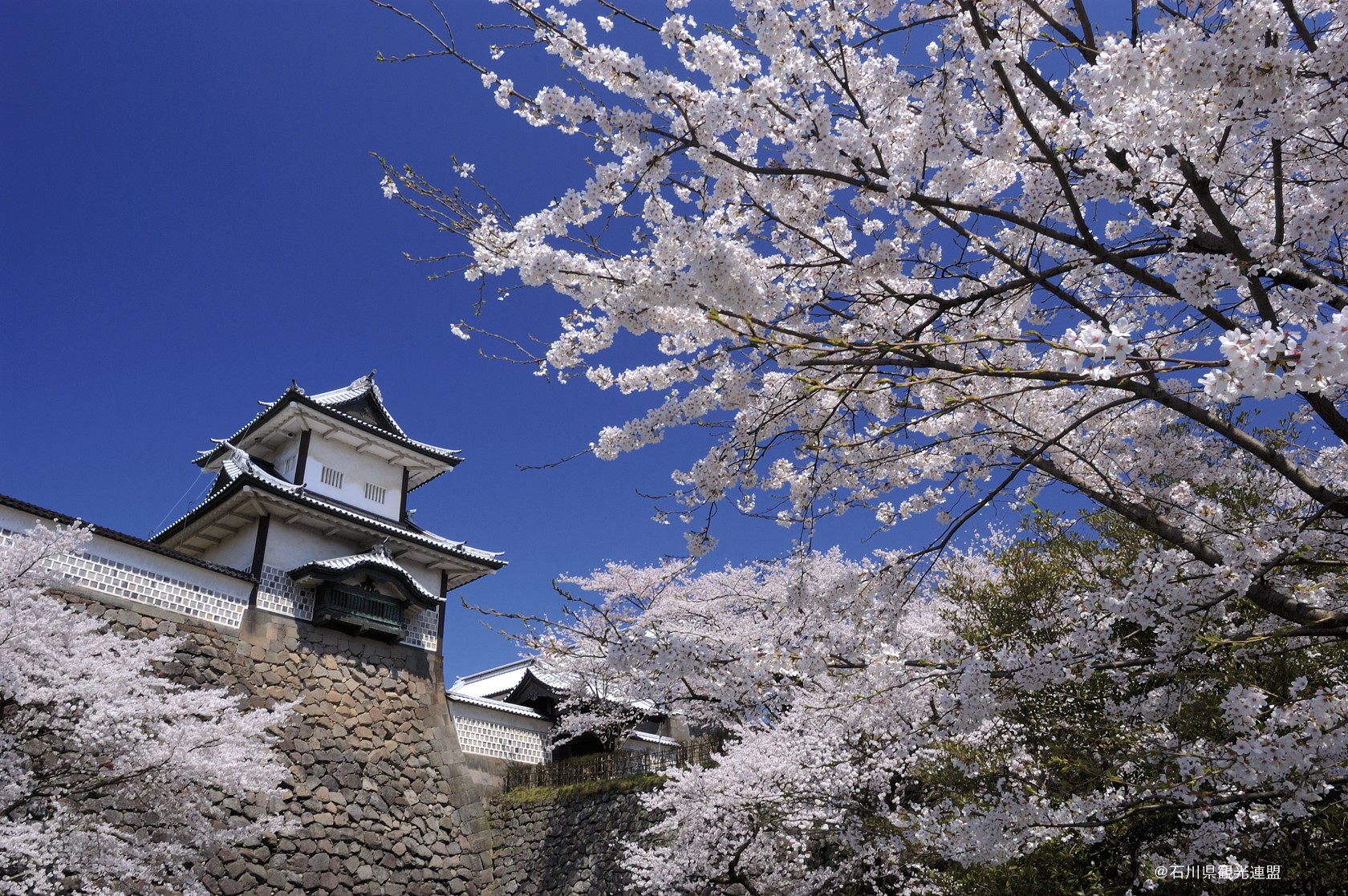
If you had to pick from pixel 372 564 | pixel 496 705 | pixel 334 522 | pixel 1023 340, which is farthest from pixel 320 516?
pixel 1023 340

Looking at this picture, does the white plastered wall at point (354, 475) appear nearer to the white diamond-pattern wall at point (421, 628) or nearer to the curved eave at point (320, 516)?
the curved eave at point (320, 516)

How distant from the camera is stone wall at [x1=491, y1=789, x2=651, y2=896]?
36.1 feet

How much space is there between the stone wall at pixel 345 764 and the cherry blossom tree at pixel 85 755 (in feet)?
5.91

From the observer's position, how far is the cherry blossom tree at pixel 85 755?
6.13 metres

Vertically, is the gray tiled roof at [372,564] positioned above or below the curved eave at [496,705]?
above

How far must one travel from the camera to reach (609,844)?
11.1 m

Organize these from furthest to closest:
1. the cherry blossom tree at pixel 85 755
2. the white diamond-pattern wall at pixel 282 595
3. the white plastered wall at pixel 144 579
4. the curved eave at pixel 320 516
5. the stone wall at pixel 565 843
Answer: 1. the curved eave at pixel 320 516
2. the white diamond-pattern wall at pixel 282 595
3. the stone wall at pixel 565 843
4. the white plastered wall at pixel 144 579
5. the cherry blossom tree at pixel 85 755

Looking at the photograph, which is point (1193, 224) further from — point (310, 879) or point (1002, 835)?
point (310, 879)

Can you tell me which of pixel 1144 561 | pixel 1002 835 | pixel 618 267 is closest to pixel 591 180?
pixel 618 267

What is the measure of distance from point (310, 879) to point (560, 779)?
3.75m

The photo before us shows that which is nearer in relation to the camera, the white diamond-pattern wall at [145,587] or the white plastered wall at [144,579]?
the white plastered wall at [144,579]

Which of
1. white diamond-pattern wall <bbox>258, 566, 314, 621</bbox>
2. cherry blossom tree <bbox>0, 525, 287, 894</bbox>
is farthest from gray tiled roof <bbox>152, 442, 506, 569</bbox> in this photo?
cherry blossom tree <bbox>0, 525, 287, 894</bbox>

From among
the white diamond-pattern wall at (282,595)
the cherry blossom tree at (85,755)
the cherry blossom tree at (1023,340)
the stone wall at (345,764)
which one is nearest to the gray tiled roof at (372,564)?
the white diamond-pattern wall at (282,595)

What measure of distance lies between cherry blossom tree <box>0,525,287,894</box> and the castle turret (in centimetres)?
401
